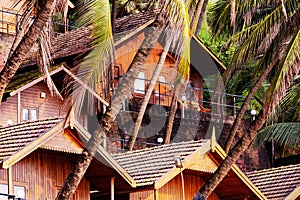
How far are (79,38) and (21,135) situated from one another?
36.5 feet

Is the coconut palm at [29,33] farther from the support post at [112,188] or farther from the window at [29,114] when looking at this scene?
the window at [29,114]

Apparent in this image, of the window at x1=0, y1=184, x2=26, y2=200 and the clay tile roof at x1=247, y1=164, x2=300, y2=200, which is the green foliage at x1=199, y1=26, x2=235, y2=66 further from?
the window at x1=0, y1=184, x2=26, y2=200

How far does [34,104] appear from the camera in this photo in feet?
111

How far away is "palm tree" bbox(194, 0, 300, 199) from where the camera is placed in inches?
1171

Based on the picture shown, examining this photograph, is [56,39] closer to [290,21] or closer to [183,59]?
[290,21]

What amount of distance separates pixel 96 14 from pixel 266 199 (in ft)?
28.0

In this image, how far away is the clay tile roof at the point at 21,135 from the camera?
26484mm

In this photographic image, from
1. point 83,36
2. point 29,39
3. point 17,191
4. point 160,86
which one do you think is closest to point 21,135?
point 17,191

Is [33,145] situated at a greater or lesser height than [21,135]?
lesser

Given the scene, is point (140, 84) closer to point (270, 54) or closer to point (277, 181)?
Answer: point (270, 54)

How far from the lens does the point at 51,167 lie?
27922 millimetres

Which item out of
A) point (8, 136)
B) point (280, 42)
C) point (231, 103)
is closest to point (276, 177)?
point (280, 42)

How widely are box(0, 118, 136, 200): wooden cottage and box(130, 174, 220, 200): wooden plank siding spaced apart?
113 cm

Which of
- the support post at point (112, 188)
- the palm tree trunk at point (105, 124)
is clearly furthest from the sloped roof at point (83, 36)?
the palm tree trunk at point (105, 124)
